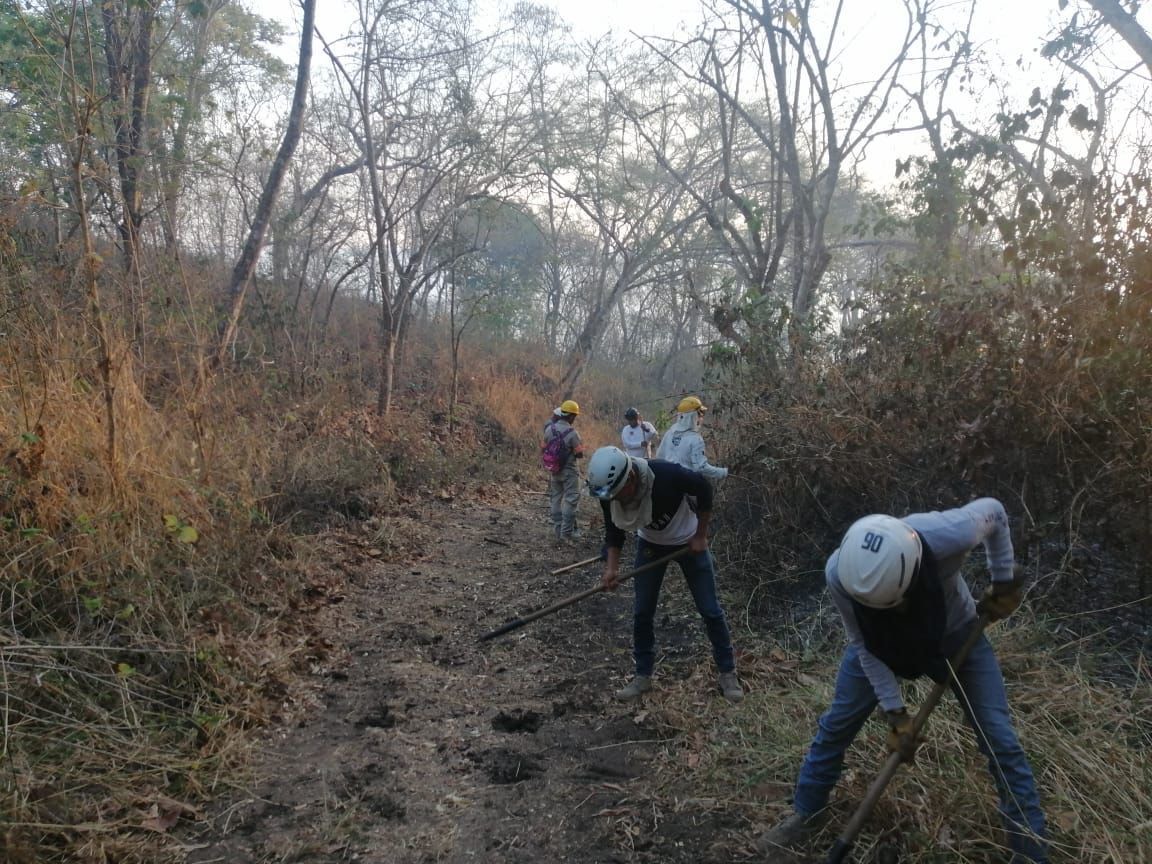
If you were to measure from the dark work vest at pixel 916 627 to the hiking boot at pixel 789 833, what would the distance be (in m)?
0.82

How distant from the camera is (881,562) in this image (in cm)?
254

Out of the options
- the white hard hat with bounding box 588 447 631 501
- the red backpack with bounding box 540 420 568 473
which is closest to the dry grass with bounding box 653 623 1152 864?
the white hard hat with bounding box 588 447 631 501

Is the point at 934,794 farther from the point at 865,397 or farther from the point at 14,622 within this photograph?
the point at 14,622

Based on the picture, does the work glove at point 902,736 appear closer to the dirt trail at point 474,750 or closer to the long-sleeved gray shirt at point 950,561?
the long-sleeved gray shirt at point 950,561

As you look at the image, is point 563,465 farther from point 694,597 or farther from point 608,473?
point 608,473

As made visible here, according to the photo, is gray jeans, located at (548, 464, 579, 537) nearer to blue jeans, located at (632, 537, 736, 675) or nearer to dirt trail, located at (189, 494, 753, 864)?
dirt trail, located at (189, 494, 753, 864)

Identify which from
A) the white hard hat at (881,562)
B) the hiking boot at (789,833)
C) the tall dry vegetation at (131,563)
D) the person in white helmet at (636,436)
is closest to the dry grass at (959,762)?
the hiking boot at (789,833)

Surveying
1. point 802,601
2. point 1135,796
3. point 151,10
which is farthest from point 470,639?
point 151,10

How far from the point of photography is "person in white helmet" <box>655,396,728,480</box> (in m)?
6.68

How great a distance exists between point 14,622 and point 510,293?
20.8 metres

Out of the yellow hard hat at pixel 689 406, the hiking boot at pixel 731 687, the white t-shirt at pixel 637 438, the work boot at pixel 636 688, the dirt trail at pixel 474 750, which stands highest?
the yellow hard hat at pixel 689 406

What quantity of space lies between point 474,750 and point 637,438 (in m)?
5.34

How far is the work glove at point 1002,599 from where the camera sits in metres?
2.82

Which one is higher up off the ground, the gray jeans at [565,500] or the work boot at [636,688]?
the gray jeans at [565,500]
